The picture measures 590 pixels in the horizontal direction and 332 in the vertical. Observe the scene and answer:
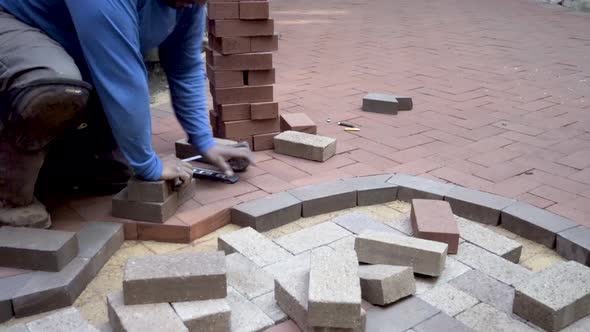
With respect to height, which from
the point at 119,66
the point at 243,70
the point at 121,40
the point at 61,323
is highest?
the point at 121,40

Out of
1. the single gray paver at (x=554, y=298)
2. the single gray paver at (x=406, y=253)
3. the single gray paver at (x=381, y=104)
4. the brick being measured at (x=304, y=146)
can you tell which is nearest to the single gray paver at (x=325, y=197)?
the brick being measured at (x=304, y=146)

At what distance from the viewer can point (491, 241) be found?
288cm

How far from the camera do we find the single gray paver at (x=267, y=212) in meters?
3.09

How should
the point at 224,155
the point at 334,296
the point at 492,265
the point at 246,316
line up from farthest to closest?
the point at 224,155 → the point at 492,265 → the point at 246,316 → the point at 334,296

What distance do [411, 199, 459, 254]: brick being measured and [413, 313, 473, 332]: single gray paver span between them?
0.55 metres

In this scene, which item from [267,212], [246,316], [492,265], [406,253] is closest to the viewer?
[246,316]

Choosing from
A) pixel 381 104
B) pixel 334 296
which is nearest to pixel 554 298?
pixel 334 296

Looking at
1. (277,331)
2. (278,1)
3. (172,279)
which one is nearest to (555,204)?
(277,331)

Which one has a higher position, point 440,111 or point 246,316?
point 440,111

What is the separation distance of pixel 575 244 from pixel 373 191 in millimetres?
1103

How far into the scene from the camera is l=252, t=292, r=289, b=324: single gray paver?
2287mm

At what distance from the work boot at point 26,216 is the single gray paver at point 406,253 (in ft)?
4.99

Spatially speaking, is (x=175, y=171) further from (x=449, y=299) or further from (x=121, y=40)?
(x=449, y=299)

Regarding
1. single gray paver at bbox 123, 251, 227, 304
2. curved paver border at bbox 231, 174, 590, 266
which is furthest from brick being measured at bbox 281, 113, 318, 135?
single gray paver at bbox 123, 251, 227, 304
